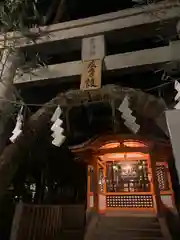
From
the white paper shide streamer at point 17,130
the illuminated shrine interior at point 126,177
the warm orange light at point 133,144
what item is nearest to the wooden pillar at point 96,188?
the illuminated shrine interior at point 126,177

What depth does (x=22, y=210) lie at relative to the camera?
14.7ft

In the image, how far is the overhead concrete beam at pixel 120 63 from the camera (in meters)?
3.65

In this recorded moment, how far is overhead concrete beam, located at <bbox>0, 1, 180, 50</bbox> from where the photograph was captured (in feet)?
13.2

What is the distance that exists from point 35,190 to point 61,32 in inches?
269

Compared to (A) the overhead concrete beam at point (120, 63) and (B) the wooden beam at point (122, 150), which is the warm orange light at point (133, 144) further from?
(A) the overhead concrete beam at point (120, 63)

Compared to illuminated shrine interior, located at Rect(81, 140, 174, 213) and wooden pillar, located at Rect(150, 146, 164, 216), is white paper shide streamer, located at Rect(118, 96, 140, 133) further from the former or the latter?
wooden pillar, located at Rect(150, 146, 164, 216)

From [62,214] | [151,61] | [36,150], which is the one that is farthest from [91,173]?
[151,61]

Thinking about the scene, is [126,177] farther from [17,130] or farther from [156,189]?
[17,130]

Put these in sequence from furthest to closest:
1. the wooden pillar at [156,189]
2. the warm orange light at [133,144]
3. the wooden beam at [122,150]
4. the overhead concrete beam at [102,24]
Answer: the wooden beam at [122,150]
the warm orange light at [133,144]
the wooden pillar at [156,189]
the overhead concrete beam at [102,24]

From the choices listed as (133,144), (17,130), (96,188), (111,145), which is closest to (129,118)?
(17,130)

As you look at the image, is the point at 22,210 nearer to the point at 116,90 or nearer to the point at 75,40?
the point at 116,90

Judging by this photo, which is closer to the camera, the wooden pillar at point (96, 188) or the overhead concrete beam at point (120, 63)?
the overhead concrete beam at point (120, 63)

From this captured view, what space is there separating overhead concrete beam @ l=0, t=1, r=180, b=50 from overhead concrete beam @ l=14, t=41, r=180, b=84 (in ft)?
2.29

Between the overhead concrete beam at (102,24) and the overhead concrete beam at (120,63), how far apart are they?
0.70m
